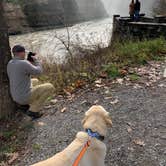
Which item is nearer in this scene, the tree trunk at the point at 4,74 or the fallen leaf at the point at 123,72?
the tree trunk at the point at 4,74

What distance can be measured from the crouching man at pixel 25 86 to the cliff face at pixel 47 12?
26040mm

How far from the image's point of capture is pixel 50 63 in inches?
364

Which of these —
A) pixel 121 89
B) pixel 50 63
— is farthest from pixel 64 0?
pixel 121 89

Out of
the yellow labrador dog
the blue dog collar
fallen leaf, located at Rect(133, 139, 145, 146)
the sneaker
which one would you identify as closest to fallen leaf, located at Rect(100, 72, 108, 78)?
Result: the sneaker

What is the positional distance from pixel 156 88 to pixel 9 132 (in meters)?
3.20

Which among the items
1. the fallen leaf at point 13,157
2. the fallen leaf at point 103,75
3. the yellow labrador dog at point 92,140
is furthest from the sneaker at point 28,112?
the yellow labrador dog at point 92,140

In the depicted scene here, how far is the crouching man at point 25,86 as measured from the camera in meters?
4.96

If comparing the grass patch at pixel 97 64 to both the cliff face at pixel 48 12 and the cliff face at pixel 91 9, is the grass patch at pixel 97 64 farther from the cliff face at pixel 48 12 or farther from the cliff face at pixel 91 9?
the cliff face at pixel 91 9

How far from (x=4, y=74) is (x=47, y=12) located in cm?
4363

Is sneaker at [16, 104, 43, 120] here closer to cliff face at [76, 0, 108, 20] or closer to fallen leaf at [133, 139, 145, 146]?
fallen leaf at [133, 139, 145, 146]

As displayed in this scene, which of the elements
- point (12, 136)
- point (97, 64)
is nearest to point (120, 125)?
point (12, 136)

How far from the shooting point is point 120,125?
15.4ft

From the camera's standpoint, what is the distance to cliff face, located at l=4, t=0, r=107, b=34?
3894cm

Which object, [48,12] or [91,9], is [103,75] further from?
[91,9]
